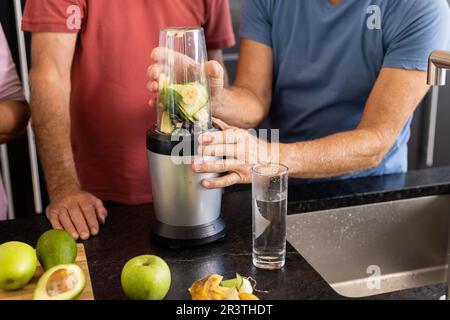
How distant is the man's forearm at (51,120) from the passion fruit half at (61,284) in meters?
0.51

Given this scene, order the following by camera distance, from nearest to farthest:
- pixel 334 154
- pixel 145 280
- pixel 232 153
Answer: pixel 145 280 → pixel 232 153 → pixel 334 154

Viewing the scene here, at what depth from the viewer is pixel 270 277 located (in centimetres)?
101

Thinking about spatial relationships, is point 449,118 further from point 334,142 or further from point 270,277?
point 270,277

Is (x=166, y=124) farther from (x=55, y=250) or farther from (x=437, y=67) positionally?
(x=437, y=67)

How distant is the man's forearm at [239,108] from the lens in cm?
147

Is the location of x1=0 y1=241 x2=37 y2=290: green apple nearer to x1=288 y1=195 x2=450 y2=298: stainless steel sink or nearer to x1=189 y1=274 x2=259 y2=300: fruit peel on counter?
x1=189 y1=274 x2=259 y2=300: fruit peel on counter

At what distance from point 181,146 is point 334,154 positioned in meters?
0.43

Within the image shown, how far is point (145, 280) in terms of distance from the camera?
888 millimetres

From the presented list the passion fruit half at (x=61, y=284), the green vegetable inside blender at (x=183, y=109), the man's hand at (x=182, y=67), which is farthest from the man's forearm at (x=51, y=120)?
the passion fruit half at (x=61, y=284)

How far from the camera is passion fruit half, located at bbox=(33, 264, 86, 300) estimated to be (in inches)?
34.4

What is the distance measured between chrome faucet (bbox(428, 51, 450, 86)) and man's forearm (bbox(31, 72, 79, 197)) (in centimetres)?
80

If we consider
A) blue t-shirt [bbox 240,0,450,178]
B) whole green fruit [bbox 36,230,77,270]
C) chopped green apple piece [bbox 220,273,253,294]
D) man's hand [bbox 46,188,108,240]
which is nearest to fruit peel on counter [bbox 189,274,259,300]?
chopped green apple piece [bbox 220,273,253,294]

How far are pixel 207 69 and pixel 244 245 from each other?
0.33 meters

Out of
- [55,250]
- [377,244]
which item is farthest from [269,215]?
[377,244]
